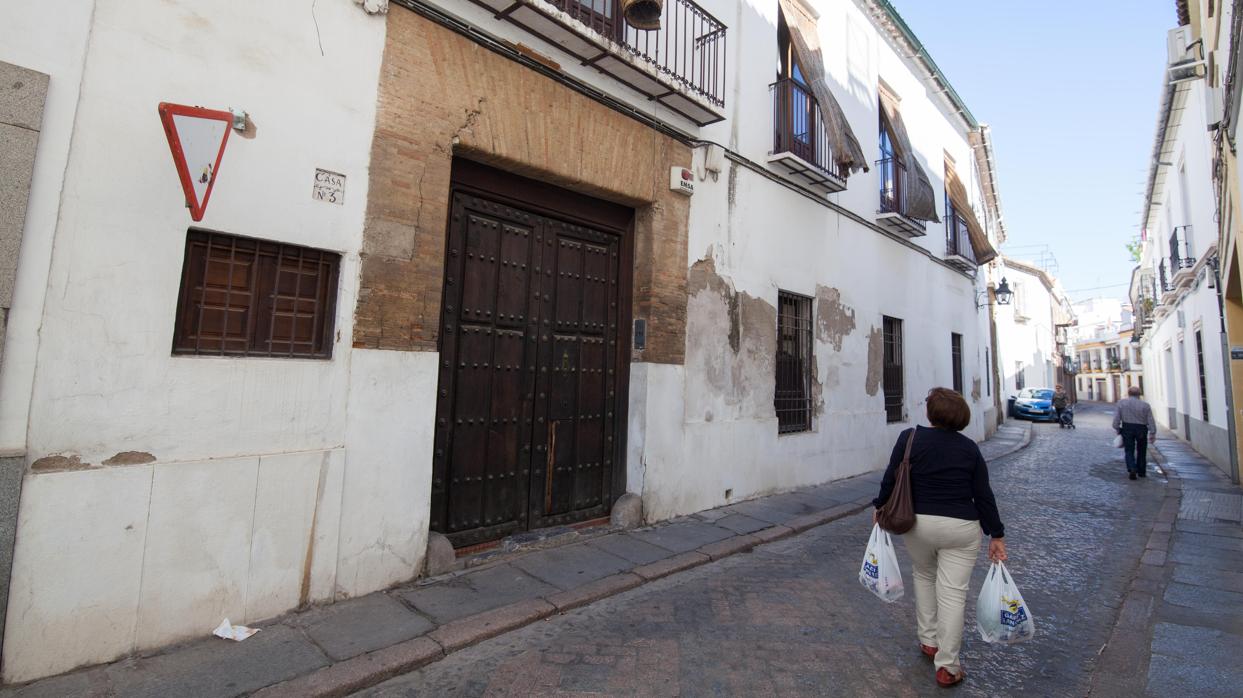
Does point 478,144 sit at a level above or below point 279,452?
above

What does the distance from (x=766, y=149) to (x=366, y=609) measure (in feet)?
20.9

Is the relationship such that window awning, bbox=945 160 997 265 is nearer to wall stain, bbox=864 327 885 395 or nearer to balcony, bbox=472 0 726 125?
wall stain, bbox=864 327 885 395

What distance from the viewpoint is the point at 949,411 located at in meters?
3.13

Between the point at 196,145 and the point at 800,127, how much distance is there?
701 centimetres

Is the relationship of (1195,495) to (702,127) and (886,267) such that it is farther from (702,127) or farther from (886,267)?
(702,127)

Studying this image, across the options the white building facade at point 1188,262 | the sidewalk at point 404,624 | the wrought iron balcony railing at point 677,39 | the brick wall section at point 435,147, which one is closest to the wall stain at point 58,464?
the sidewalk at point 404,624

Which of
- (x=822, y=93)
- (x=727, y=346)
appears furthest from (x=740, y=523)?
(x=822, y=93)

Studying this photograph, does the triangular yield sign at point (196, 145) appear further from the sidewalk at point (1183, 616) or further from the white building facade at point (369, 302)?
the sidewalk at point (1183, 616)

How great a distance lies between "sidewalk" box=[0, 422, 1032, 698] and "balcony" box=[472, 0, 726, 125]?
406cm

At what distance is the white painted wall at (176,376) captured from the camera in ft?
9.02

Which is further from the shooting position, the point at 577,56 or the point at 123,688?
the point at 577,56

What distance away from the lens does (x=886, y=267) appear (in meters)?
9.88

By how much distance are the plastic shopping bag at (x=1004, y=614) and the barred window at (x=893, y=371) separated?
7.40 meters

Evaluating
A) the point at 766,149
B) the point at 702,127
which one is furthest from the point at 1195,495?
the point at 702,127
